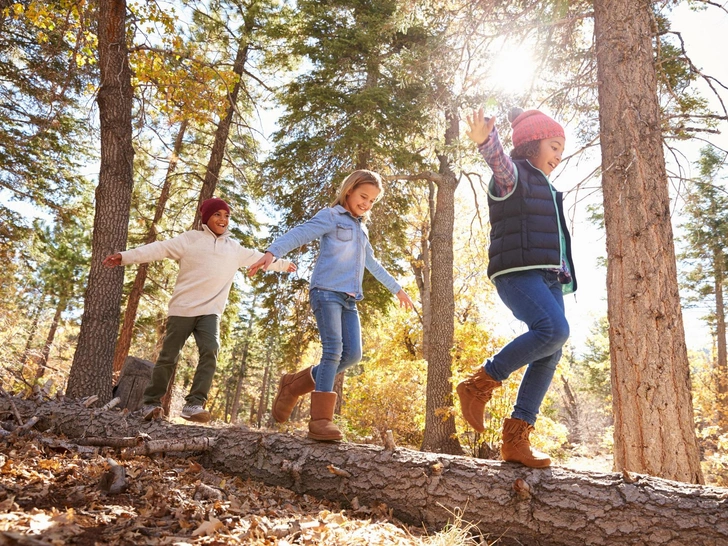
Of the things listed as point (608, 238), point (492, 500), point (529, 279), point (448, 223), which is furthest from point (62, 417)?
point (448, 223)

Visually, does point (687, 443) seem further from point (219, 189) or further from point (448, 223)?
point (219, 189)

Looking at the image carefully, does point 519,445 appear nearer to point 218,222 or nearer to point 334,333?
point 334,333

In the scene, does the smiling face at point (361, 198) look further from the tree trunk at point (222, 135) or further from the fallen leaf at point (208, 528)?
the tree trunk at point (222, 135)

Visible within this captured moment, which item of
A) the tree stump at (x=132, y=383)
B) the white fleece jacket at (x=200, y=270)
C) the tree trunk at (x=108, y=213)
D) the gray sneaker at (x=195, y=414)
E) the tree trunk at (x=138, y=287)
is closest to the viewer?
the gray sneaker at (x=195, y=414)

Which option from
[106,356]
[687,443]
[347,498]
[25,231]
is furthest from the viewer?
[25,231]

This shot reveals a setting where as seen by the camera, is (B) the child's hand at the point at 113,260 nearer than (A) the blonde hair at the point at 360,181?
No

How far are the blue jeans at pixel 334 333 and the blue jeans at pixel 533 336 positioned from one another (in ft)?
3.59

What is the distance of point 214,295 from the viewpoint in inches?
187

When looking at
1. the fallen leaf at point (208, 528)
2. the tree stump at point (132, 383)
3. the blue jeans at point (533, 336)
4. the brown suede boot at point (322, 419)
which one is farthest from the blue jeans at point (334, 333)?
the tree stump at point (132, 383)

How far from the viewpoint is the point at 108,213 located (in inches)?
208

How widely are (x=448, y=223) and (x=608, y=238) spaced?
19.3ft

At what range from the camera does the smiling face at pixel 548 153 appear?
10.8 feet

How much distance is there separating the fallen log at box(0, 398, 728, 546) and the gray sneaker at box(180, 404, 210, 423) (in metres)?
0.67

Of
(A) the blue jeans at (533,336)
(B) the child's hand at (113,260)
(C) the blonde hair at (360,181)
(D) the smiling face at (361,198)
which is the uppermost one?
(C) the blonde hair at (360,181)
